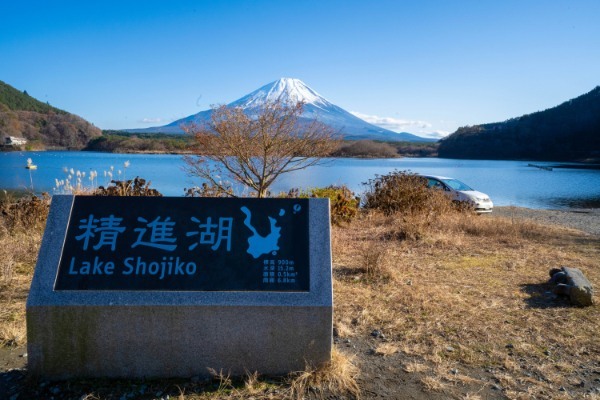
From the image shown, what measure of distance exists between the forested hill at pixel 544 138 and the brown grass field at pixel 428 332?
73959 millimetres

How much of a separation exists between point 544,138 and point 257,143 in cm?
7697

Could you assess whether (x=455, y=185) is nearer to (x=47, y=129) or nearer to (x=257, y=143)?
(x=257, y=143)

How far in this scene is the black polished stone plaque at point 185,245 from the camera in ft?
10.0

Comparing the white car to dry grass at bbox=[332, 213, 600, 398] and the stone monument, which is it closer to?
dry grass at bbox=[332, 213, 600, 398]

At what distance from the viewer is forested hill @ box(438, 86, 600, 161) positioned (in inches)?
2778

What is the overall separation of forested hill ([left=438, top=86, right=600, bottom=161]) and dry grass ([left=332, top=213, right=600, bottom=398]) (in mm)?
72840

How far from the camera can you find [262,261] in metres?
3.18

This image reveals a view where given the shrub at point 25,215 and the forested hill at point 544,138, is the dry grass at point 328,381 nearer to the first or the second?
the shrub at point 25,215

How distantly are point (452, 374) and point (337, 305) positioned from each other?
159cm

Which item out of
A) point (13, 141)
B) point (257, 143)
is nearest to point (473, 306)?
point (257, 143)

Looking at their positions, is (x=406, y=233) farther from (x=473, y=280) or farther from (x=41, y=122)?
(x=41, y=122)

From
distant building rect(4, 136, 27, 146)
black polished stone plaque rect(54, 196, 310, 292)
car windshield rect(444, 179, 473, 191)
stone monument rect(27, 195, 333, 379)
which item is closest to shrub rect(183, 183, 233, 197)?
black polished stone plaque rect(54, 196, 310, 292)

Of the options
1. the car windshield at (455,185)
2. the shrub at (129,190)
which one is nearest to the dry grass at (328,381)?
the shrub at (129,190)

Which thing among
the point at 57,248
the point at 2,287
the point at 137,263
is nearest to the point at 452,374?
the point at 137,263
